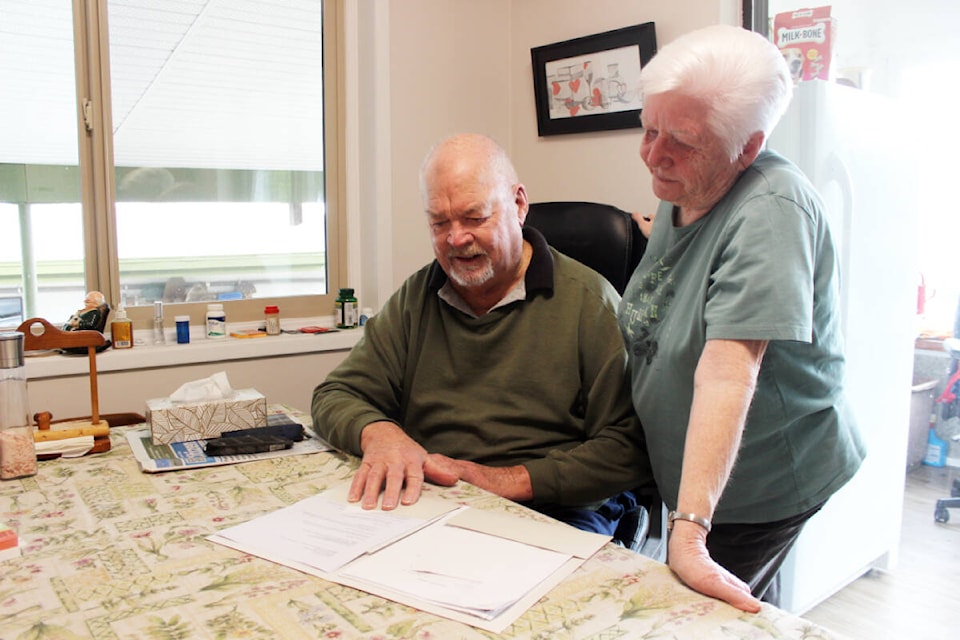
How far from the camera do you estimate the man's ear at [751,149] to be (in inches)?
44.4

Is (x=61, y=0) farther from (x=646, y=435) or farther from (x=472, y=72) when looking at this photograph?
(x=646, y=435)

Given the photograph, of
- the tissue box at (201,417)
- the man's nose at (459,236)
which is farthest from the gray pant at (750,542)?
the tissue box at (201,417)

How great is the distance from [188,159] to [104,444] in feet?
4.68

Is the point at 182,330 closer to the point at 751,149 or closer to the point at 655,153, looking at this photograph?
the point at 655,153

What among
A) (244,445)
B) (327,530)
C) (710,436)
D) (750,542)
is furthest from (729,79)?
(244,445)

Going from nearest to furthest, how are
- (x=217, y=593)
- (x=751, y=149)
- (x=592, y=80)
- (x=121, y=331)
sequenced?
1. (x=217, y=593)
2. (x=751, y=149)
3. (x=121, y=331)
4. (x=592, y=80)

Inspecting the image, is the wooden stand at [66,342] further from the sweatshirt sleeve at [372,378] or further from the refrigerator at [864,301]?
the refrigerator at [864,301]

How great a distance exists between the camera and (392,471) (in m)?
1.22

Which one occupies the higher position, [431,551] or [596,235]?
[596,235]

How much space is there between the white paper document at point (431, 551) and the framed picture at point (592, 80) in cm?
183

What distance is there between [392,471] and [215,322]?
5.09 feet

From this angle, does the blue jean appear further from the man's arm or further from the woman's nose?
the woman's nose

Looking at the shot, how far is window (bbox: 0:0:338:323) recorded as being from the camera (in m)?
2.33

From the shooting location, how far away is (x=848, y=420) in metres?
1.24
